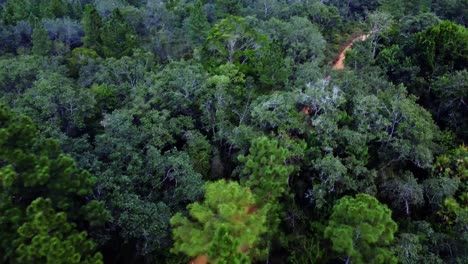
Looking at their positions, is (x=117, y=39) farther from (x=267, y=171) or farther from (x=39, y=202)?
(x=39, y=202)

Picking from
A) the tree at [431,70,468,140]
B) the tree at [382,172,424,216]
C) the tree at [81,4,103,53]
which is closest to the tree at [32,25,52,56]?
the tree at [81,4,103,53]

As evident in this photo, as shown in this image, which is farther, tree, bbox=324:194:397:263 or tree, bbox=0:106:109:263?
tree, bbox=324:194:397:263

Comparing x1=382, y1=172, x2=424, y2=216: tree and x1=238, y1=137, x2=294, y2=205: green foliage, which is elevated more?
x1=238, y1=137, x2=294, y2=205: green foliage

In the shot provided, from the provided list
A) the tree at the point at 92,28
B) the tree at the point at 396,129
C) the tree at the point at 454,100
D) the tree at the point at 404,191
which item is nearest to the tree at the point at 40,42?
the tree at the point at 92,28

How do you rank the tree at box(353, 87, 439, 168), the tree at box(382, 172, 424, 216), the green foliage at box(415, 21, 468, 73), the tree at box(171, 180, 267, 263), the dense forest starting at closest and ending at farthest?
the tree at box(171, 180, 267, 263)
the dense forest
the tree at box(382, 172, 424, 216)
the tree at box(353, 87, 439, 168)
the green foliage at box(415, 21, 468, 73)

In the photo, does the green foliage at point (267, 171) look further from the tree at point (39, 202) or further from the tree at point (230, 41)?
the tree at point (230, 41)

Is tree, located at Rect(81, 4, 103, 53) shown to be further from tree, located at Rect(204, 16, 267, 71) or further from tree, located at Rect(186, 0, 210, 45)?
tree, located at Rect(204, 16, 267, 71)

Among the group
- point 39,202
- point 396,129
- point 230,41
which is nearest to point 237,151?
point 396,129

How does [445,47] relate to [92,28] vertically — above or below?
below
